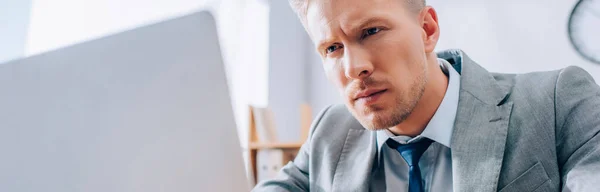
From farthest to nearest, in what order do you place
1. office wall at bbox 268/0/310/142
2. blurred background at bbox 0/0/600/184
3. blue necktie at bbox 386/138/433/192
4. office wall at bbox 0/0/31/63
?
office wall at bbox 268/0/310/142, blurred background at bbox 0/0/600/184, office wall at bbox 0/0/31/63, blue necktie at bbox 386/138/433/192

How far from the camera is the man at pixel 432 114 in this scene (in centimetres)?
59

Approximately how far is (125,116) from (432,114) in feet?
1.83

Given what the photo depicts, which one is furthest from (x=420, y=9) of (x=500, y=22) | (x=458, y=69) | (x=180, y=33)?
(x=500, y=22)

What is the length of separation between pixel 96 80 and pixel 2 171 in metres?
0.09

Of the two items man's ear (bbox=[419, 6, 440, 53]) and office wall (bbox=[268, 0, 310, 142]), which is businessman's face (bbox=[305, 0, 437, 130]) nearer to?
man's ear (bbox=[419, 6, 440, 53])

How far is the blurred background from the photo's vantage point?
1213mm

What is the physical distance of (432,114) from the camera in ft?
2.38

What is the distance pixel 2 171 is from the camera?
0.28 metres

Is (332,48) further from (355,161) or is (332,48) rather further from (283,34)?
(283,34)

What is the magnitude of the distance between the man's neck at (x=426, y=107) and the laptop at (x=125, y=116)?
412 millimetres

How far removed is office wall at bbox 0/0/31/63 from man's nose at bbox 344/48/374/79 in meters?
0.88

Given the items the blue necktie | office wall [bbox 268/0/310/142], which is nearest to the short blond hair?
the blue necktie

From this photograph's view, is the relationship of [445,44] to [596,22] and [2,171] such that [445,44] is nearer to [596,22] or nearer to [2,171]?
[596,22]

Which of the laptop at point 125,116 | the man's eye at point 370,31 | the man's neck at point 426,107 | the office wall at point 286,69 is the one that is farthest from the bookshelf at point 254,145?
the laptop at point 125,116
